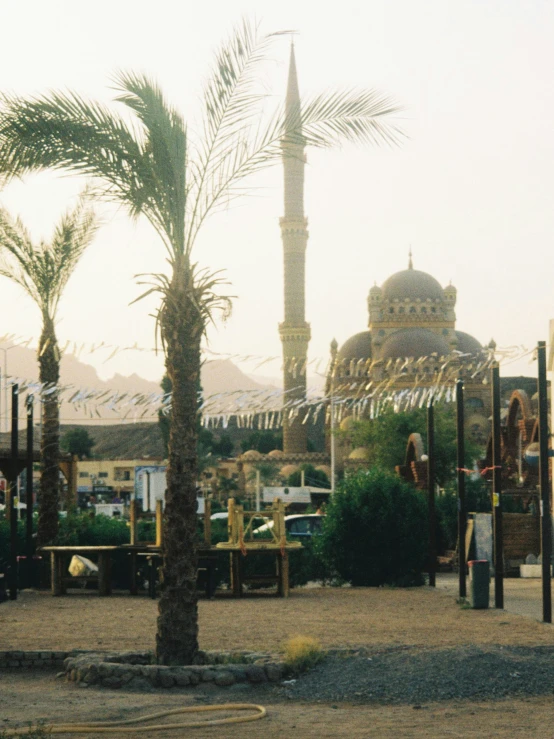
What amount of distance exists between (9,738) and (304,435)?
102 m

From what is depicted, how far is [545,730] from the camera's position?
26.5 feet

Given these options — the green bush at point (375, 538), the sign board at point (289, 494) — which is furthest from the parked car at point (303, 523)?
the sign board at point (289, 494)

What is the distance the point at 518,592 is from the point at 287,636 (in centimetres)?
802

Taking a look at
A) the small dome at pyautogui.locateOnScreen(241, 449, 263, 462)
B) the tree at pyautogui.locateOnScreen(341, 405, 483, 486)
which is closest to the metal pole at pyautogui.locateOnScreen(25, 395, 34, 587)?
the tree at pyautogui.locateOnScreen(341, 405, 483, 486)

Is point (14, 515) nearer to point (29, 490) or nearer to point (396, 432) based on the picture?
point (29, 490)

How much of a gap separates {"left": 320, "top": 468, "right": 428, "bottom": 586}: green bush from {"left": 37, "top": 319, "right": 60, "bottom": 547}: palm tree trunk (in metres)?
5.31

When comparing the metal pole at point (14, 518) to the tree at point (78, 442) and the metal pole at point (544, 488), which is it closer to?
the metal pole at point (544, 488)

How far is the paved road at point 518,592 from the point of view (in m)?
16.2

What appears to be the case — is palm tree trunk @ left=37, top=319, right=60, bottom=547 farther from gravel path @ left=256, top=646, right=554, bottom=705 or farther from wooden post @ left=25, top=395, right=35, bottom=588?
gravel path @ left=256, top=646, right=554, bottom=705

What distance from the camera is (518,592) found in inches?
781

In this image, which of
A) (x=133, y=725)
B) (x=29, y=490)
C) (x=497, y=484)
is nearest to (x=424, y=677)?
(x=133, y=725)

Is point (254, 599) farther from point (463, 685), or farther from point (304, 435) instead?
point (304, 435)

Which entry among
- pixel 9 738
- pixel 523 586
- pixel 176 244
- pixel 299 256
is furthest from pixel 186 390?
pixel 299 256

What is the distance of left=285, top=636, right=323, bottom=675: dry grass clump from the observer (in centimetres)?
1042
